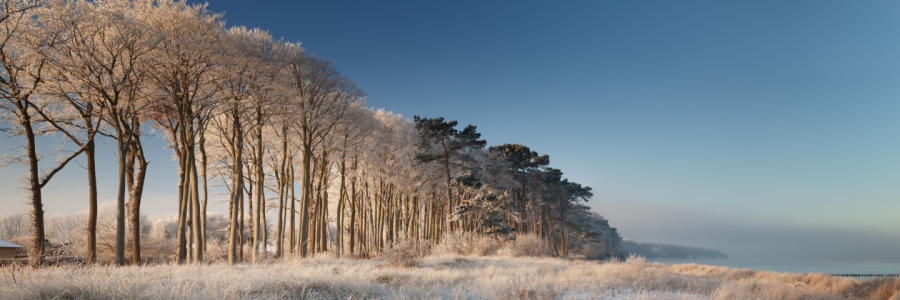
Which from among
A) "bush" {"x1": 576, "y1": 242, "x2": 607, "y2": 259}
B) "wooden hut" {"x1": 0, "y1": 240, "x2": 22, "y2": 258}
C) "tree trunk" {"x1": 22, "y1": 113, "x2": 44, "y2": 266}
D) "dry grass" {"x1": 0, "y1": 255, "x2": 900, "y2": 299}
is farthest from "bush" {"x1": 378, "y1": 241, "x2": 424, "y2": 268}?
"bush" {"x1": 576, "y1": 242, "x2": 607, "y2": 259}

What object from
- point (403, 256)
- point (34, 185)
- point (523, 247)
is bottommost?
point (523, 247)

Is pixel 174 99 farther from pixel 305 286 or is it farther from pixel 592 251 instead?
pixel 592 251

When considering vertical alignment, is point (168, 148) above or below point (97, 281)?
above

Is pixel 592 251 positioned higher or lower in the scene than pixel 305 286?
lower

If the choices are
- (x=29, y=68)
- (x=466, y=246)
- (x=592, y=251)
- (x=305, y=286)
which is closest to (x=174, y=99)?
(x=29, y=68)

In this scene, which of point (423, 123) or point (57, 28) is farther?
point (423, 123)

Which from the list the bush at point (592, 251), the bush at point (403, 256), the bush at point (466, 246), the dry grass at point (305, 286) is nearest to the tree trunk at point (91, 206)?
the dry grass at point (305, 286)

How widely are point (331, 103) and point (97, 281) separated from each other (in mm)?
13448

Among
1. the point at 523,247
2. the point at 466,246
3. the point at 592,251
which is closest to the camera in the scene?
the point at 466,246

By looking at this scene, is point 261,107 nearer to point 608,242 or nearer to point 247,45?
point 247,45

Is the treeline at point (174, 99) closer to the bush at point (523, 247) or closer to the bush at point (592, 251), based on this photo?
the bush at point (523, 247)

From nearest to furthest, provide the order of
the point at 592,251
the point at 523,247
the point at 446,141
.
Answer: the point at 523,247, the point at 446,141, the point at 592,251

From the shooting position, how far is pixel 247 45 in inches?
585

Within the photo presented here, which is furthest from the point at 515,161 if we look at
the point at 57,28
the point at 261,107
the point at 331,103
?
the point at 57,28
